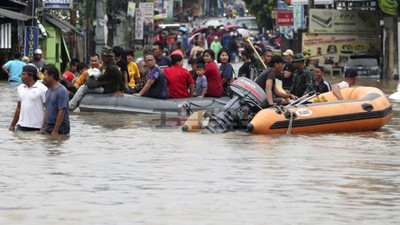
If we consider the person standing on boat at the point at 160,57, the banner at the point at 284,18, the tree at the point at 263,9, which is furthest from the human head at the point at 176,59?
the tree at the point at 263,9

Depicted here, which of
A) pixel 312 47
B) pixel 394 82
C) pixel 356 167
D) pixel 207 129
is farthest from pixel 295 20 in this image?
pixel 356 167

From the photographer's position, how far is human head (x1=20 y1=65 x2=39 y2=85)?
16.0 metres

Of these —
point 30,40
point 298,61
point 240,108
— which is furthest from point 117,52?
point 30,40

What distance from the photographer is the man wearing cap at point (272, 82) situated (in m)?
19.1

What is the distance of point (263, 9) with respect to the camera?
3501 inches

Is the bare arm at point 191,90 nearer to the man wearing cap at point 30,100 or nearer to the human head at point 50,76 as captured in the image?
the man wearing cap at point 30,100

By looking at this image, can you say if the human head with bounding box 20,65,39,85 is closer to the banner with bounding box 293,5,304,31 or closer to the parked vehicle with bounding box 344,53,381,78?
the parked vehicle with bounding box 344,53,381,78

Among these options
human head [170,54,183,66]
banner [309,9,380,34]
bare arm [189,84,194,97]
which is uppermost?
banner [309,9,380,34]

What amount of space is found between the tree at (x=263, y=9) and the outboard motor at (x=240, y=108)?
2591 inches

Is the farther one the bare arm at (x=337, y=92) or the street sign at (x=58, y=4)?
the street sign at (x=58, y=4)

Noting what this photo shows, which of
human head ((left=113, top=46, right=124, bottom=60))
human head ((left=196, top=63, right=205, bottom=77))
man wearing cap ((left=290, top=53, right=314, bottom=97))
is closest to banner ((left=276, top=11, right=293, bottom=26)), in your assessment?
human head ((left=113, top=46, right=124, bottom=60))

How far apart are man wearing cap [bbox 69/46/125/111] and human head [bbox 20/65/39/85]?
5.46 m

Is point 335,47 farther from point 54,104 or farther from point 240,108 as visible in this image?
point 54,104

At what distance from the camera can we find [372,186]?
12539 millimetres
